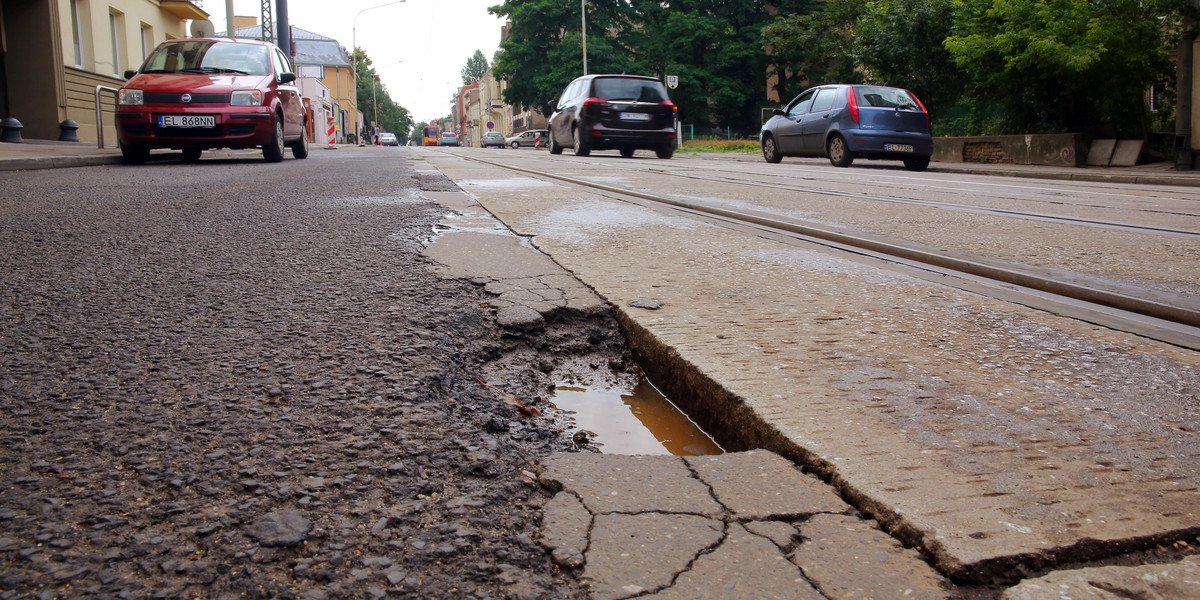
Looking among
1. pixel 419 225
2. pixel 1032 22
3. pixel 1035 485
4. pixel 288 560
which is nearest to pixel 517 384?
pixel 288 560

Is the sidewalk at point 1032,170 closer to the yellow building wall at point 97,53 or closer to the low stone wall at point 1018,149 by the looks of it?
the low stone wall at point 1018,149

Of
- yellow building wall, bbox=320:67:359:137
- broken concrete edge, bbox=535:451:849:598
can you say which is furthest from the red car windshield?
yellow building wall, bbox=320:67:359:137

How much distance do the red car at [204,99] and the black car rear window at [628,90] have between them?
272 inches

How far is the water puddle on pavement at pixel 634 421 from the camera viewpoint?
194 cm

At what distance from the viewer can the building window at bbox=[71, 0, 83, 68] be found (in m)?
20.1

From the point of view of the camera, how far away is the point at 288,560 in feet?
3.98

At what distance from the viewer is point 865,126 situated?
46.0 feet

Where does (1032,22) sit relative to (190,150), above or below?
above

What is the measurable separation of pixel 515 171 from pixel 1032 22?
31.7 feet

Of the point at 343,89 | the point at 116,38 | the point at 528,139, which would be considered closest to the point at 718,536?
the point at 116,38

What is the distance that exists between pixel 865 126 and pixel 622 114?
5222 mm

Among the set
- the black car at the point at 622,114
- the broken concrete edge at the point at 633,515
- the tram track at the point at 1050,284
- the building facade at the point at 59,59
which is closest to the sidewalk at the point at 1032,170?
the black car at the point at 622,114

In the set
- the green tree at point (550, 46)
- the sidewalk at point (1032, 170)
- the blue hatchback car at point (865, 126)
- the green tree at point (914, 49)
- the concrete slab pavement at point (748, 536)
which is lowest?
the concrete slab pavement at point (748, 536)

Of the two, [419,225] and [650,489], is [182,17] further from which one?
[650,489]
